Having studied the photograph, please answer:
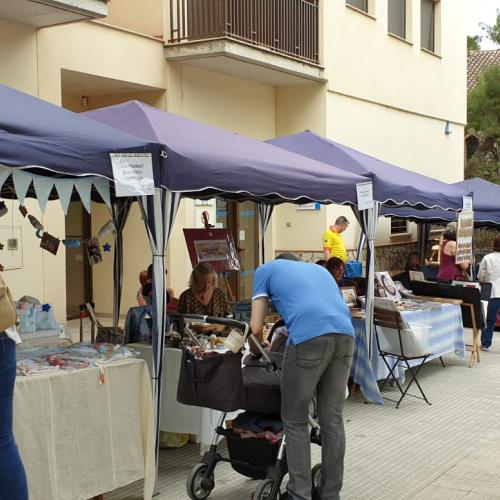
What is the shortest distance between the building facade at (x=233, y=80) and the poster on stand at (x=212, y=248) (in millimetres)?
2319

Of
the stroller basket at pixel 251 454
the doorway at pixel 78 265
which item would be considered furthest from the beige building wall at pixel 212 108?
the stroller basket at pixel 251 454

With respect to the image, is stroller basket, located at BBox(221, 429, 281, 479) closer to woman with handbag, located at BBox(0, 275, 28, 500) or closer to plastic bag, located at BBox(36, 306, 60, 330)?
woman with handbag, located at BBox(0, 275, 28, 500)

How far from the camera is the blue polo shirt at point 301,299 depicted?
4574 mm

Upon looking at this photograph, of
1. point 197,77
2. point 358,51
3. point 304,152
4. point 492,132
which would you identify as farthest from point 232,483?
point 492,132

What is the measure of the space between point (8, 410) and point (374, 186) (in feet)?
17.7

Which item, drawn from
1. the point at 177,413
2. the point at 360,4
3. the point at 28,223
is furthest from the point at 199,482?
the point at 360,4

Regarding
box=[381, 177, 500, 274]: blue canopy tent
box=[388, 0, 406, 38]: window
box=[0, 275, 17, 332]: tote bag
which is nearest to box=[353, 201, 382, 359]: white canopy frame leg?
box=[0, 275, 17, 332]: tote bag

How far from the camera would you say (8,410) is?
3973 mm

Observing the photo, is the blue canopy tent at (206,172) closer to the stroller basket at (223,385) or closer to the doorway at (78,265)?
the stroller basket at (223,385)

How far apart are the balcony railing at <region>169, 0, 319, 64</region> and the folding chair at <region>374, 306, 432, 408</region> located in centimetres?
595

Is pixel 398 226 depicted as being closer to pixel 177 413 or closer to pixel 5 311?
pixel 177 413

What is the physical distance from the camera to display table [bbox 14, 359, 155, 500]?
446 cm

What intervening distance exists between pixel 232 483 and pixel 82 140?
2.55 meters

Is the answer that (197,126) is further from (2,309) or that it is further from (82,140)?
(2,309)
